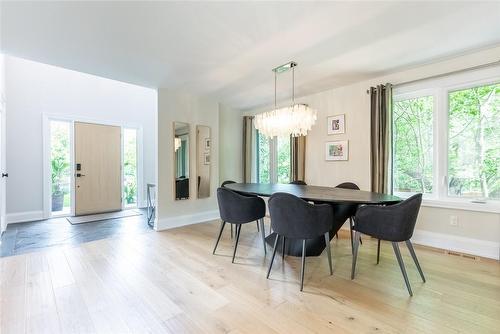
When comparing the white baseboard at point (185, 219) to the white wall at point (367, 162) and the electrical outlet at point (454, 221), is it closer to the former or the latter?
the white wall at point (367, 162)

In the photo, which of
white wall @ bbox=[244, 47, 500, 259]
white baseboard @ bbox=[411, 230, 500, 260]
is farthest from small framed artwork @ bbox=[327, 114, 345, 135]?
white baseboard @ bbox=[411, 230, 500, 260]

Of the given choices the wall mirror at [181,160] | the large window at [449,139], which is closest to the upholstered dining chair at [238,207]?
the wall mirror at [181,160]

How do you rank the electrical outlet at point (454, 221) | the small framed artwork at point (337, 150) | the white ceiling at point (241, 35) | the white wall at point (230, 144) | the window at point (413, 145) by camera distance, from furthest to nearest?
the white wall at point (230, 144), the small framed artwork at point (337, 150), the window at point (413, 145), the electrical outlet at point (454, 221), the white ceiling at point (241, 35)

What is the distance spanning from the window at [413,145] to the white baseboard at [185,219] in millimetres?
3209

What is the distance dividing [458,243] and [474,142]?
123 cm

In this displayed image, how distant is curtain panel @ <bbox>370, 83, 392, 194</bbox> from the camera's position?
3201 millimetres

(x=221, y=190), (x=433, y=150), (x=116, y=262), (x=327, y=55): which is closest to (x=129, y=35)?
(x=221, y=190)

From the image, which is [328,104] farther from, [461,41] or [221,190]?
[221,190]

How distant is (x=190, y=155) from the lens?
4.32 m

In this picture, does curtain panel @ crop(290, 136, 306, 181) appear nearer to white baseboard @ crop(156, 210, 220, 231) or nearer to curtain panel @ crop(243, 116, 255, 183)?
curtain panel @ crop(243, 116, 255, 183)

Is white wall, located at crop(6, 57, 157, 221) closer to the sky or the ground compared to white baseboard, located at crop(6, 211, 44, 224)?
closer to the sky

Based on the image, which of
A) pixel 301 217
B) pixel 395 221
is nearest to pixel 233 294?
pixel 301 217

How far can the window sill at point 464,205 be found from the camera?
103 inches

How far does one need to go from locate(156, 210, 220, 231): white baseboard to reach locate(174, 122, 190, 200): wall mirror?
37cm
